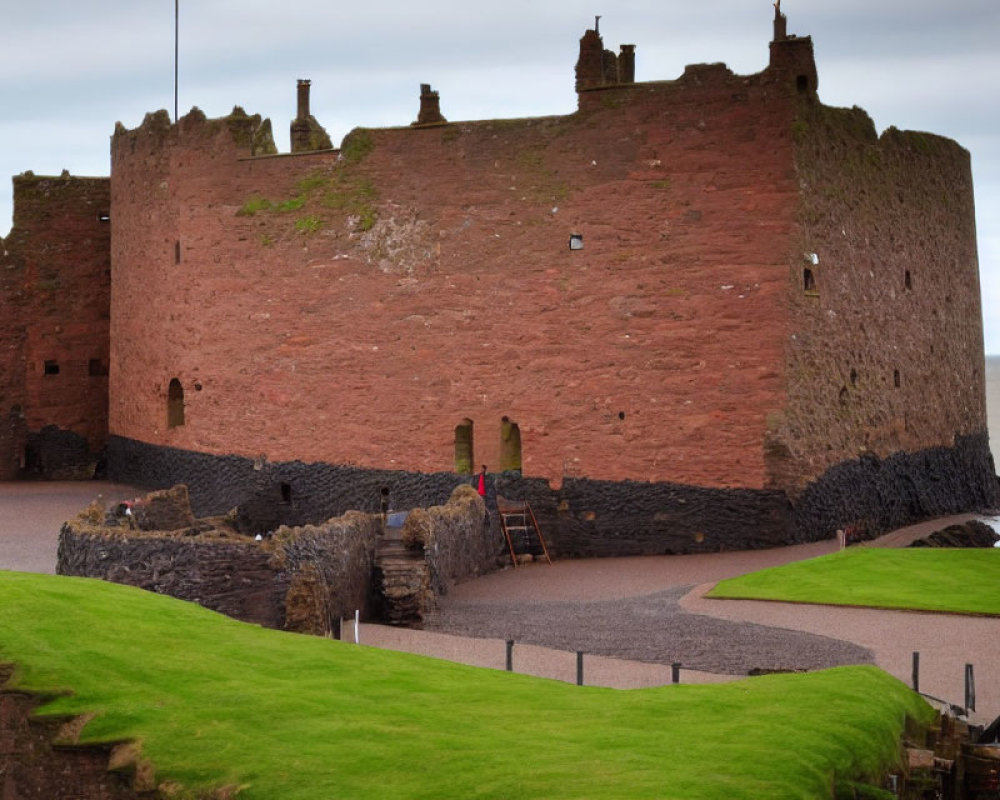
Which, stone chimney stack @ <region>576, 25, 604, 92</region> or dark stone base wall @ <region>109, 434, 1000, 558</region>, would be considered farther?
stone chimney stack @ <region>576, 25, 604, 92</region>

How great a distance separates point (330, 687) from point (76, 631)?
2205 mm

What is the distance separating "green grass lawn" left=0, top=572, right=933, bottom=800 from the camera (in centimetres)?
1023

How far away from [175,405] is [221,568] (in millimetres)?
17280

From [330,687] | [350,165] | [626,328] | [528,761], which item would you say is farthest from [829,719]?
[350,165]

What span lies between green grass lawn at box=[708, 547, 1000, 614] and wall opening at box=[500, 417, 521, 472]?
21.0 feet

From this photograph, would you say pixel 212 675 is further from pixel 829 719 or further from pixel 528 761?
pixel 829 719

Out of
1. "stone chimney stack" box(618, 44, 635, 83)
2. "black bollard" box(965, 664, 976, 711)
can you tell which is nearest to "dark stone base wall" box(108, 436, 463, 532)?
"stone chimney stack" box(618, 44, 635, 83)

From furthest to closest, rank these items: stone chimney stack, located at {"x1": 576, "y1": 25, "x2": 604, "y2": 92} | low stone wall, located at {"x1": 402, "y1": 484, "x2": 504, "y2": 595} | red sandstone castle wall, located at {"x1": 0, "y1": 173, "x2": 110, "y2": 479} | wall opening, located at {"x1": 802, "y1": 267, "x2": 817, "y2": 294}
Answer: red sandstone castle wall, located at {"x1": 0, "y1": 173, "x2": 110, "y2": 479}, stone chimney stack, located at {"x1": 576, "y1": 25, "x2": 604, "y2": 92}, wall opening, located at {"x1": 802, "y1": 267, "x2": 817, "y2": 294}, low stone wall, located at {"x1": 402, "y1": 484, "x2": 504, "y2": 595}

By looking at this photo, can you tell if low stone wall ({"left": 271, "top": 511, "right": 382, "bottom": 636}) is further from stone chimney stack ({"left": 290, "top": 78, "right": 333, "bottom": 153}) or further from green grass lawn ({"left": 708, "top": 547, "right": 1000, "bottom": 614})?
stone chimney stack ({"left": 290, "top": 78, "right": 333, "bottom": 153})

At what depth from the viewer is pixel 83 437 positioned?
125 feet

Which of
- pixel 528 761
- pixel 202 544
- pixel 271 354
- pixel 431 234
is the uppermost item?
pixel 431 234

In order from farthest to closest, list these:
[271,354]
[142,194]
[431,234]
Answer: [142,194]
[271,354]
[431,234]

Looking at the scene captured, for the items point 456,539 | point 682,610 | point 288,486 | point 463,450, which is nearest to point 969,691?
point 682,610

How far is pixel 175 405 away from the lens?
111ft
